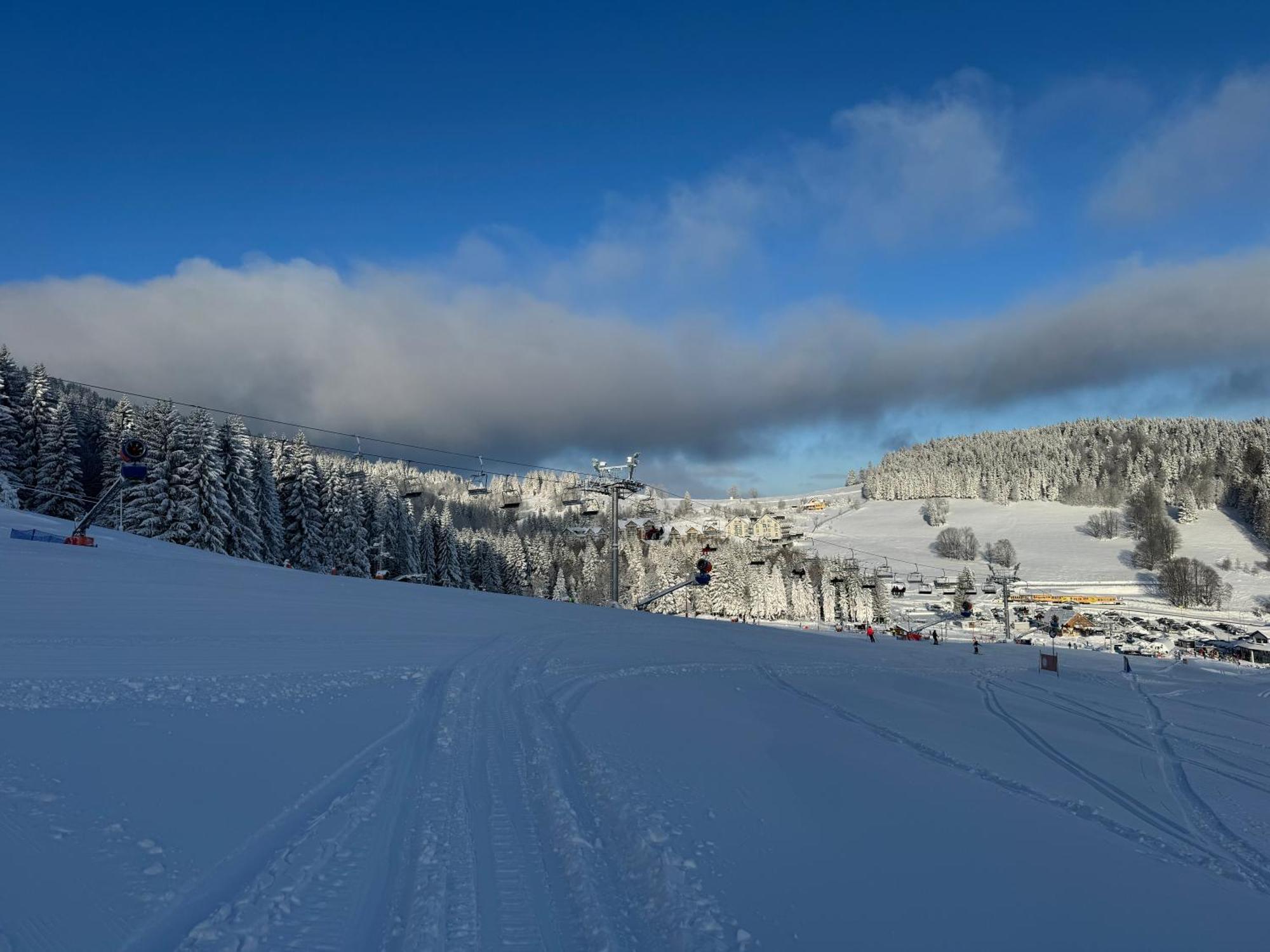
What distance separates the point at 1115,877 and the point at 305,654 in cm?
1425

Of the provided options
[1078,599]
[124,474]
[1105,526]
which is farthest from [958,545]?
[124,474]

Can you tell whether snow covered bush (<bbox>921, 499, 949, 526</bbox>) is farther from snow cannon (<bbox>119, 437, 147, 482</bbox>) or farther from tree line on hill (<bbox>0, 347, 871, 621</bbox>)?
snow cannon (<bbox>119, 437, 147, 482</bbox>)

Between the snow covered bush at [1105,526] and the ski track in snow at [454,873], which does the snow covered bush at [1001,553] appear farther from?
the ski track in snow at [454,873]

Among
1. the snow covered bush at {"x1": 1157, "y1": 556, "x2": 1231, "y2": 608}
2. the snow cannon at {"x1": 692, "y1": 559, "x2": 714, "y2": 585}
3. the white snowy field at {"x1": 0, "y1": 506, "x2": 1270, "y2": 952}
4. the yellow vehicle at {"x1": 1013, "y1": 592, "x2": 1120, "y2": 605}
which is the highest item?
the snow cannon at {"x1": 692, "y1": 559, "x2": 714, "y2": 585}

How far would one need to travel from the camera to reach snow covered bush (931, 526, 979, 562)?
142 meters

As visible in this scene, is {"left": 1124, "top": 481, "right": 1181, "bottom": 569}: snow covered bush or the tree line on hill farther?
{"left": 1124, "top": 481, "right": 1181, "bottom": 569}: snow covered bush

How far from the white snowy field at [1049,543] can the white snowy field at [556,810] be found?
123 meters

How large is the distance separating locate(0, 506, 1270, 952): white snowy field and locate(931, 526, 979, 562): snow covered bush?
141 metres

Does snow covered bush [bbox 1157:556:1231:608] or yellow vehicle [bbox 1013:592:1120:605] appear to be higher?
snow covered bush [bbox 1157:556:1231:608]

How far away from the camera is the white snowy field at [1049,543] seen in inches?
4518

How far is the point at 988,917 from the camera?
4.61 metres

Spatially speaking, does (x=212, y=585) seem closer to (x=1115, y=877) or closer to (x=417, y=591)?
(x=417, y=591)

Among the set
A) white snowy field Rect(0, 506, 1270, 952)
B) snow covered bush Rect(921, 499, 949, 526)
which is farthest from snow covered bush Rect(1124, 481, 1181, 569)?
white snowy field Rect(0, 506, 1270, 952)

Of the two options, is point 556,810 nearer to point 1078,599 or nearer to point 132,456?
point 132,456
